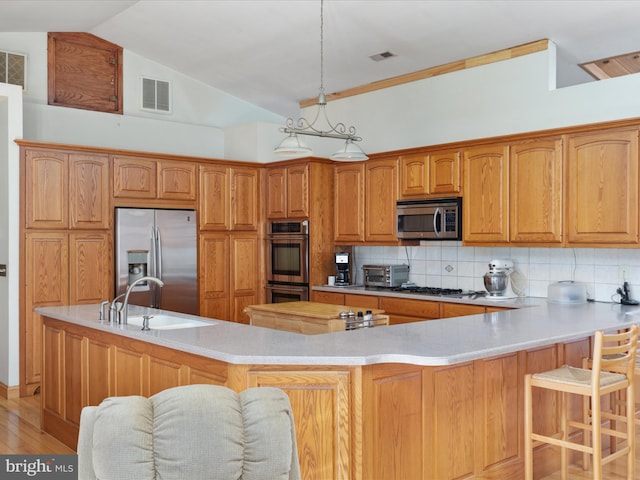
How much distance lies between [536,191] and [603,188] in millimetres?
535

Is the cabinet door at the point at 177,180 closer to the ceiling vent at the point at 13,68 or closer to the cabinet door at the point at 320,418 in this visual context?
the ceiling vent at the point at 13,68

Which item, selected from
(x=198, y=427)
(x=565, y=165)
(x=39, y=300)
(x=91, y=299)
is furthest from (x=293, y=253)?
(x=198, y=427)

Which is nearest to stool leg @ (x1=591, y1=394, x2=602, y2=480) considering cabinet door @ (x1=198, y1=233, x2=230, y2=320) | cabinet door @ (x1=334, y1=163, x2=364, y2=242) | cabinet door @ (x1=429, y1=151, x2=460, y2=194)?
cabinet door @ (x1=429, y1=151, x2=460, y2=194)

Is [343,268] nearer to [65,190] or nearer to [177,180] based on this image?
[177,180]

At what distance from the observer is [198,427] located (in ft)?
5.20

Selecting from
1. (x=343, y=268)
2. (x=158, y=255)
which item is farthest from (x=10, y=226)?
(x=343, y=268)

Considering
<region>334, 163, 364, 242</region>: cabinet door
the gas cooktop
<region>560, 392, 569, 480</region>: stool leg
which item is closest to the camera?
<region>560, 392, 569, 480</region>: stool leg

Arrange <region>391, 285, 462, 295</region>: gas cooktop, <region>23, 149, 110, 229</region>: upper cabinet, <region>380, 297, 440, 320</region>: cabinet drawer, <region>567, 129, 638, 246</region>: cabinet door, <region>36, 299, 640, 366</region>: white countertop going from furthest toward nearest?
1. <region>391, 285, 462, 295</region>: gas cooktop
2. <region>23, 149, 110, 229</region>: upper cabinet
3. <region>380, 297, 440, 320</region>: cabinet drawer
4. <region>567, 129, 638, 246</region>: cabinet door
5. <region>36, 299, 640, 366</region>: white countertop

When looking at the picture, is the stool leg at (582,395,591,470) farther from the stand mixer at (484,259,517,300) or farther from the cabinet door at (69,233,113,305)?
the cabinet door at (69,233,113,305)

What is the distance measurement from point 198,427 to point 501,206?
13.7 feet

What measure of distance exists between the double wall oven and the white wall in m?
2.66

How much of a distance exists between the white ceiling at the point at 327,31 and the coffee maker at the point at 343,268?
1.94 m

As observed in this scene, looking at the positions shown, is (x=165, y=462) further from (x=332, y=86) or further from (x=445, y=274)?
(x=332, y=86)

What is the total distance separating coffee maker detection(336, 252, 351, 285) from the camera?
6.69 meters
